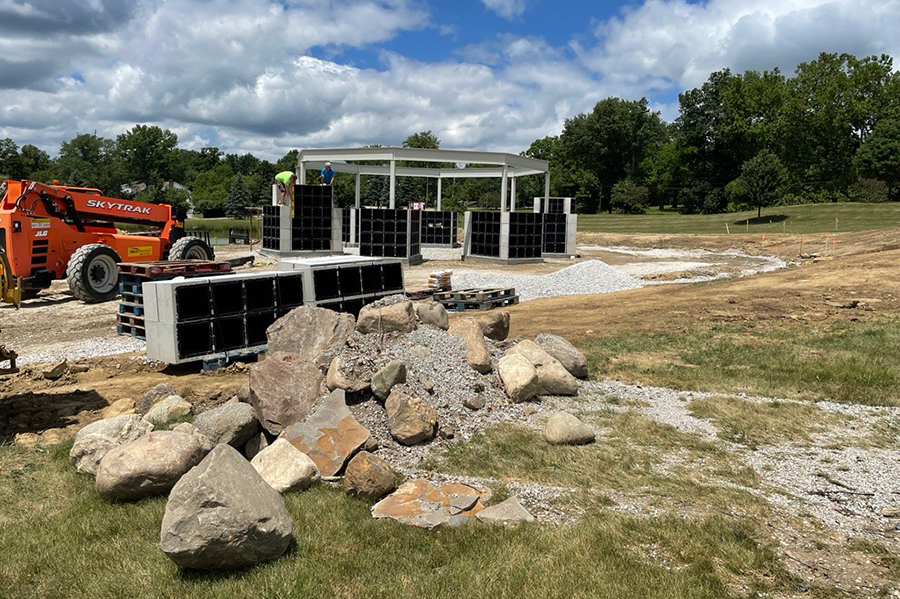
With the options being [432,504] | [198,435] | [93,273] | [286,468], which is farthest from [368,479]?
[93,273]

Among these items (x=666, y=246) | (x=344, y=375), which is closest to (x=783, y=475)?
(x=344, y=375)

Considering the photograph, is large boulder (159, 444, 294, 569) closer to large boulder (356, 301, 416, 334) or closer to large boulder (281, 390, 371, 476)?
large boulder (281, 390, 371, 476)

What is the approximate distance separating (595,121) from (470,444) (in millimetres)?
93001

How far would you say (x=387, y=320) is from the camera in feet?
35.1

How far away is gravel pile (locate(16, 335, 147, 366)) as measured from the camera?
14117mm

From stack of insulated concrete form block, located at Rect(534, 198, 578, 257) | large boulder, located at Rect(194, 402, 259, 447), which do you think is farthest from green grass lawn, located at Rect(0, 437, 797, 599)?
stack of insulated concrete form block, located at Rect(534, 198, 578, 257)

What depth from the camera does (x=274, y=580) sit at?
5223 millimetres

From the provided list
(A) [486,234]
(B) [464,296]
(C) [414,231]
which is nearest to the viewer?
(B) [464,296]

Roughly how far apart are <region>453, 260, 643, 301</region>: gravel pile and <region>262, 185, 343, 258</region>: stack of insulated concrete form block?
1011cm

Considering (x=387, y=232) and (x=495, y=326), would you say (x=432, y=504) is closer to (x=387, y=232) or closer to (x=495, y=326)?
(x=495, y=326)

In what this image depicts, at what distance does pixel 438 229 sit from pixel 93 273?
81.7 ft

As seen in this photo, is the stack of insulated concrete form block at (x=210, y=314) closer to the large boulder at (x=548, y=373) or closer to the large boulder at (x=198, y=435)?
the large boulder at (x=198, y=435)

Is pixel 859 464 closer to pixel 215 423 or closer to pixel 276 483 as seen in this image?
pixel 276 483

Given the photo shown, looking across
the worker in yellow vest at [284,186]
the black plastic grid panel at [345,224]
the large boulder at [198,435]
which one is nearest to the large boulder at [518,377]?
the large boulder at [198,435]
